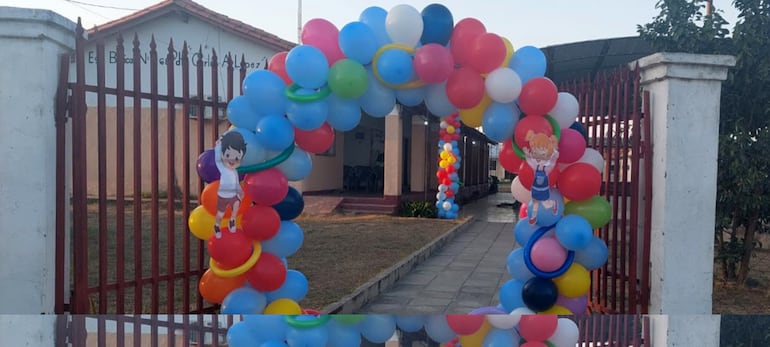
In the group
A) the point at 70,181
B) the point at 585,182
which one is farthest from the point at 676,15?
the point at 70,181

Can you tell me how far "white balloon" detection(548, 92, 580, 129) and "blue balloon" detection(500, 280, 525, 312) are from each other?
44.3 inches

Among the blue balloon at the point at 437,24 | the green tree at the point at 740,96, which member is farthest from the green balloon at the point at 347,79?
the green tree at the point at 740,96

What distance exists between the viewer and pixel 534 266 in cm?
354

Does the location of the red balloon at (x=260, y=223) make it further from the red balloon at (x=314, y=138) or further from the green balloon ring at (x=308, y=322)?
the green balloon ring at (x=308, y=322)

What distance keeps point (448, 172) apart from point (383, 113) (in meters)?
8.52

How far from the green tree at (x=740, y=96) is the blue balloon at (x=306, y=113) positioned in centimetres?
431

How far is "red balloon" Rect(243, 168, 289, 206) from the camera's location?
137 inches

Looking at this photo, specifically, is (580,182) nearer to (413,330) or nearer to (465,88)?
(465,88)

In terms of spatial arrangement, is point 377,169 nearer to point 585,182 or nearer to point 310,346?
point 585,182

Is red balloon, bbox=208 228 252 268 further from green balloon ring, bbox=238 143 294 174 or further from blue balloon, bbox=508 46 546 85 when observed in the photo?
blue balloon, bbox=508 46 546 85

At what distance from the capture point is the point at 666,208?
4.02 meters

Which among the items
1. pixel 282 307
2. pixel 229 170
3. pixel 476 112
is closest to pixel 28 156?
pixel 229 170

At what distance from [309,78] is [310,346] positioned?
1771mm

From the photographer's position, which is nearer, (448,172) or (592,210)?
(592,210)
